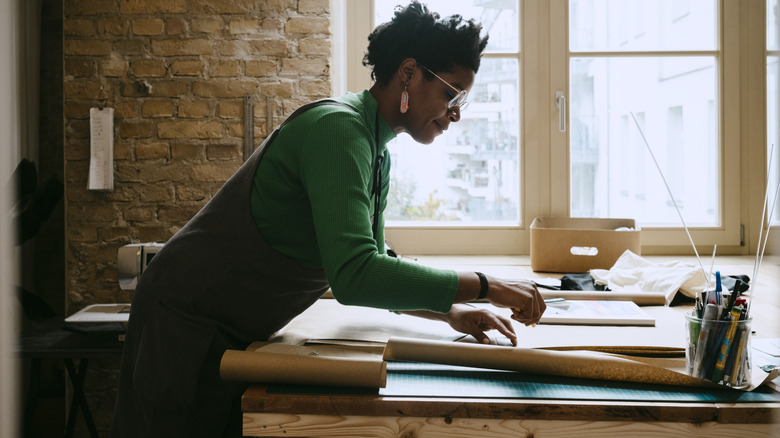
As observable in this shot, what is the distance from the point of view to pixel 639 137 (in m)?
3.06

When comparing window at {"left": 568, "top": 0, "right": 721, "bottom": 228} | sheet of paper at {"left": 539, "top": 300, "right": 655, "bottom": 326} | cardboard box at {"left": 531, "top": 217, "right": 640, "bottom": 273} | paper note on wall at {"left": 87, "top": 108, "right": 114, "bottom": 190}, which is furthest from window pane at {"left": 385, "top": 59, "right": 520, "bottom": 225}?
sheet of paper at {"left": 539, "top": 300, "right": 655, "bottom": 326}

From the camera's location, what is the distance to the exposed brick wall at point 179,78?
2.64 m

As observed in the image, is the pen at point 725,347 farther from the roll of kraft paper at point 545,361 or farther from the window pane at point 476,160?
the window pane at point 476,160

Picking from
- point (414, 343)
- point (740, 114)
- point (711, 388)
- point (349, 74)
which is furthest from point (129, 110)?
point (740, 114)

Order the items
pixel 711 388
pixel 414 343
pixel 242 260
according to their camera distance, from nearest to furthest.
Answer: pixel 711 388
pixel 414 343
pixel 242 260

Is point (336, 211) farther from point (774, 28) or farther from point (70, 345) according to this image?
point (70, 345)

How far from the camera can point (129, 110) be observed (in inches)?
105

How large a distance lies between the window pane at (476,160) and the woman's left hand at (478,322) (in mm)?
1715

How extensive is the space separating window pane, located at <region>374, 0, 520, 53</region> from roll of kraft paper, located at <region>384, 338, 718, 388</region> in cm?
221

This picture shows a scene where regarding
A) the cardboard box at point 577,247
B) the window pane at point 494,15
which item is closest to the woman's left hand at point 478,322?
the cardboard box at point 577,247

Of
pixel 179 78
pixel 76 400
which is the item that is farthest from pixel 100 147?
pixel 76 400

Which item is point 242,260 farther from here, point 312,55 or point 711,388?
point 312,55

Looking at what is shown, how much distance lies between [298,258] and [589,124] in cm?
219

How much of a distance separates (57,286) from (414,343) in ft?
7.87
